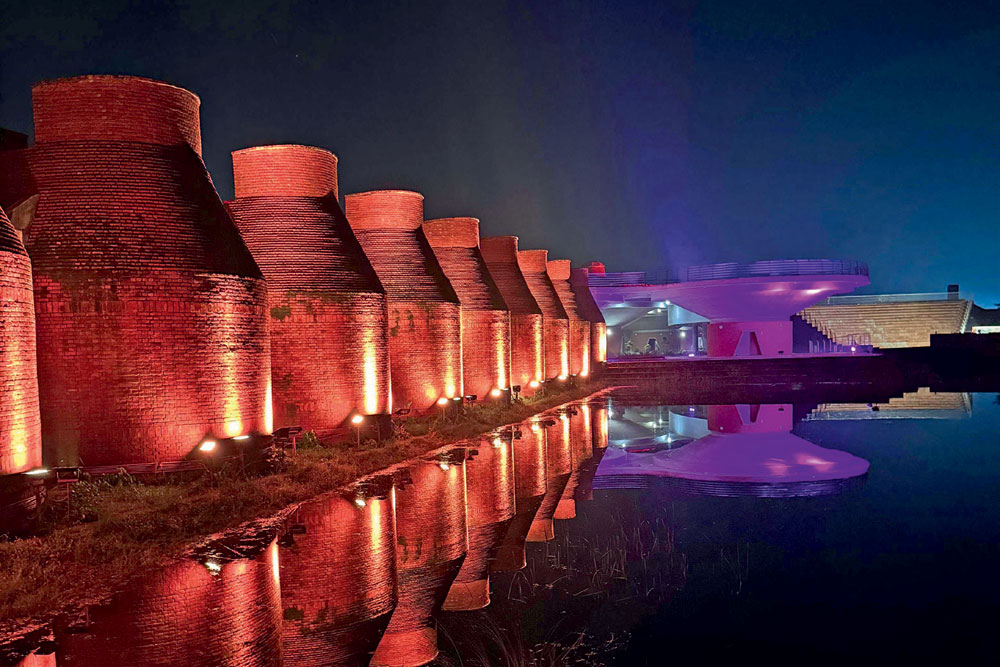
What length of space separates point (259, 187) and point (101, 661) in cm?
1040

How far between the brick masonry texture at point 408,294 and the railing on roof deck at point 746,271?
24.2 meters

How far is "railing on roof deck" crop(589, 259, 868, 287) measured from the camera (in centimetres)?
3722

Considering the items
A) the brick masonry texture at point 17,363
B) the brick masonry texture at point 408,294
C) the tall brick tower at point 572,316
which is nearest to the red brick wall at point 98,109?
the brick masonry texture at point 17,363

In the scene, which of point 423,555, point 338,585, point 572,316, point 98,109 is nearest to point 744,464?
point 423,555

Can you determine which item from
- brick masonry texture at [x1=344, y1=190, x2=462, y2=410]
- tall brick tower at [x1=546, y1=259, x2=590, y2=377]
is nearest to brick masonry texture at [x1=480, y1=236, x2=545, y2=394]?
brick masonry texture at [x1=344, y1=190, x2=462, y2=410]

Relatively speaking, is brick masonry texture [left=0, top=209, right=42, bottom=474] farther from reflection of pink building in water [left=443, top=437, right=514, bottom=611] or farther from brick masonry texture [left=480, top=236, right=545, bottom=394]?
brick masonry texture [left=480, top=236, right=545, bottom=394]

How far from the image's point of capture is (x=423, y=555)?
24.0 ft

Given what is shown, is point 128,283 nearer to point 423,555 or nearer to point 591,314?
point 423,555

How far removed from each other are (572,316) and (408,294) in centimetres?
1744

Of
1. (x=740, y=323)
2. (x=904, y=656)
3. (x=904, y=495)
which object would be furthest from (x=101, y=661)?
(x=740, y=323)

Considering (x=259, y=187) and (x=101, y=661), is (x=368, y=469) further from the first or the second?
(x=101, y=661)

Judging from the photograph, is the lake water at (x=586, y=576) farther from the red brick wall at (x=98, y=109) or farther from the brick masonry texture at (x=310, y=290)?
the red brick wall at (x=98, y=109)

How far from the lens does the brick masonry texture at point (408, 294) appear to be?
674 inches

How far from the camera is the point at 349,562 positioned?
688 cm
